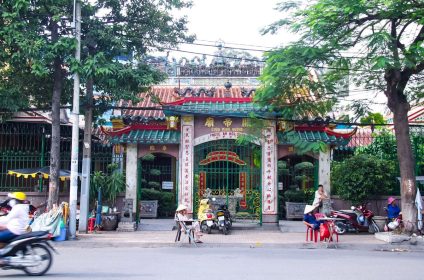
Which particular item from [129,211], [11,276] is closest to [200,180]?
[129,211]

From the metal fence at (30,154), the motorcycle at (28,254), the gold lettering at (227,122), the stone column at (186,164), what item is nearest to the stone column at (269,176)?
the gold lettering at (227,122)

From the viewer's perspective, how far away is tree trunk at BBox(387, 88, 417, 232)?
14391 mm

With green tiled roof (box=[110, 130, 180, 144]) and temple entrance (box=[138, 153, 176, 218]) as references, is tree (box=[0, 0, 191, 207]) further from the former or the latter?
temple entrance (box=[138, 153, 176, 218])

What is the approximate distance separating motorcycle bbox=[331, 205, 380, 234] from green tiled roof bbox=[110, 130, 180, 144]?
20.2ft

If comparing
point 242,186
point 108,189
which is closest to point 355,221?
point 242,186

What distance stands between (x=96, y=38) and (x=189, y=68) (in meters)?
8.83

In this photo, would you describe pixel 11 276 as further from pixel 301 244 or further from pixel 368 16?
pixel 368 16

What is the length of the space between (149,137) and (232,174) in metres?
3.38

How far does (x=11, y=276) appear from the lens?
28.2 feet

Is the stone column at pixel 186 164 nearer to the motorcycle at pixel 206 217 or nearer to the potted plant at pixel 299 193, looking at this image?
the motorcycle at pixel 206 217

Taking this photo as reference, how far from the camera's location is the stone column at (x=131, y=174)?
17.2 meters

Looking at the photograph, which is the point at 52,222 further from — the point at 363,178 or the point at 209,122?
the point at 363,178

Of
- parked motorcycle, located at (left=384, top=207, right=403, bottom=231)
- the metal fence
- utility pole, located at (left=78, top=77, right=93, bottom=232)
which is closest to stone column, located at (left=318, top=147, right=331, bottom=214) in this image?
parked motorcycle, located at (left=384, top=207, right=403, bottom=231)

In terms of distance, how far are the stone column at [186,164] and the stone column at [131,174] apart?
1.57 metres
